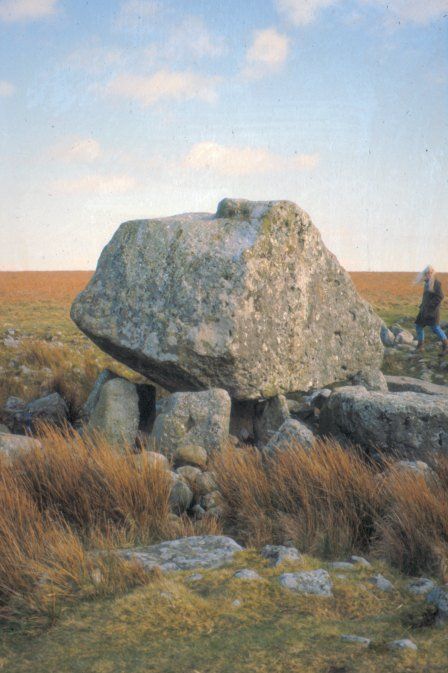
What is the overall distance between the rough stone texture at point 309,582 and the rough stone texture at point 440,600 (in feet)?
1.84

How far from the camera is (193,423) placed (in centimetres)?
812

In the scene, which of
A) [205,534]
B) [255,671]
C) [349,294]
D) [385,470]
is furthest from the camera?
[349,294]

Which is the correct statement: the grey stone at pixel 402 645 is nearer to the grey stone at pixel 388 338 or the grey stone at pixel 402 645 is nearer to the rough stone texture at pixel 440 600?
the rough stone texture at pixel 440 600

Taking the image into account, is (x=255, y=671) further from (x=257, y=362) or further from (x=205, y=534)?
(x=257, y=362)

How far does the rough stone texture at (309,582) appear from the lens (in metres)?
3.96

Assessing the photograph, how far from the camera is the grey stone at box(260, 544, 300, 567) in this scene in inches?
171

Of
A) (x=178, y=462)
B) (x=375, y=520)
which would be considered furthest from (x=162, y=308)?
(x=375, y=520)

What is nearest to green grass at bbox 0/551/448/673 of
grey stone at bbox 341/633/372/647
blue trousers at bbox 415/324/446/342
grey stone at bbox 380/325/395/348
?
grey stone at bbox 341/633/372/647

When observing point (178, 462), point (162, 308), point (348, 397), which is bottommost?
point (178, 462)

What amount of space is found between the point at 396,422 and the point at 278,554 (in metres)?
3.29

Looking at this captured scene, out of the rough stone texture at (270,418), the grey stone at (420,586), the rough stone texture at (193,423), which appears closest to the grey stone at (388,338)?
the rough stone texture at (270,418)

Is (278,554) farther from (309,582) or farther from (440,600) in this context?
(440,600)

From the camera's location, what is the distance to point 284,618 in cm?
362

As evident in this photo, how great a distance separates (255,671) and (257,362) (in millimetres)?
5404
